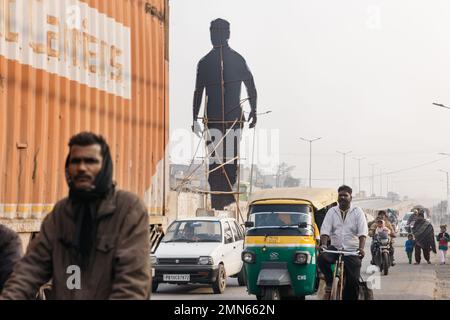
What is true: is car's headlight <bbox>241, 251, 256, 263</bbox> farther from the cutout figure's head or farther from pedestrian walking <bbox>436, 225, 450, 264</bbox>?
the cutout figure's head

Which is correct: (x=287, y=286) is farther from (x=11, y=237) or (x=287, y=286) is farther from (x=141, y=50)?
(x=11, y=237)

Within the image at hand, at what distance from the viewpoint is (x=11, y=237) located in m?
5.19

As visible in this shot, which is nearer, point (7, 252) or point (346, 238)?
point (7, 252)

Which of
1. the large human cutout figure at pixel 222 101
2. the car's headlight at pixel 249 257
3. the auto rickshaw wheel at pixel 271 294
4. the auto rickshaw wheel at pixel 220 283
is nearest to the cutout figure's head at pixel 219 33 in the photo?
the large human cutout figure at pixel 222 101

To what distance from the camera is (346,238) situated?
10.2 meters

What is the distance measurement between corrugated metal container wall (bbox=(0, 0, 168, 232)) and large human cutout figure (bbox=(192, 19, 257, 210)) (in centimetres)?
2186

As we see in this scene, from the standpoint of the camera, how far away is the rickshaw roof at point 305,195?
52.4 feet

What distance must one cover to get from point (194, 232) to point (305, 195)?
9.35ft

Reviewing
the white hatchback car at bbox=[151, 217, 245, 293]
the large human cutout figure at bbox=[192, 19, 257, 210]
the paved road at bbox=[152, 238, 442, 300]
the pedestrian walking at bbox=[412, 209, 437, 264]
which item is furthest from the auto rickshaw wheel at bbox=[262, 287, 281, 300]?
the large human cutout figure at bbox=[192, 19, 257, 210]

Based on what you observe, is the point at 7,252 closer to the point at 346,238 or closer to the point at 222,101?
the point at 346,238

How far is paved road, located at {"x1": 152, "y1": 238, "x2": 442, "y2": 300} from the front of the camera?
15182 mm

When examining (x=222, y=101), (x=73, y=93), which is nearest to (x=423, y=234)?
(x=222, y=101)

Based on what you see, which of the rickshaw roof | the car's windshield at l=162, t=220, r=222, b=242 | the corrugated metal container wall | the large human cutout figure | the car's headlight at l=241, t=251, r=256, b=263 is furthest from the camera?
the large human cutout figure
